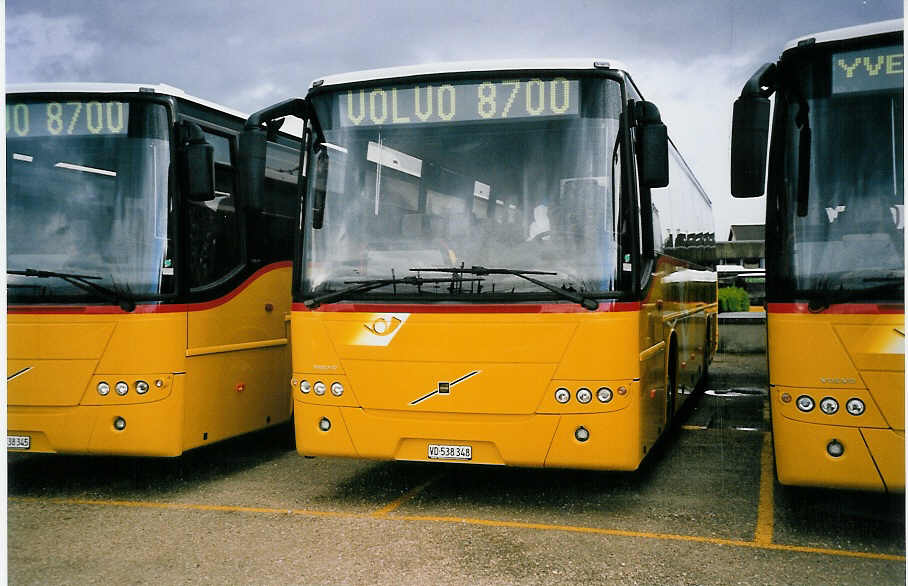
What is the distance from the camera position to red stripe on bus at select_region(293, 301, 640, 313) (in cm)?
637

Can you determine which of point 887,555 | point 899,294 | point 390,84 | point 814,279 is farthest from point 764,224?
point 390,84


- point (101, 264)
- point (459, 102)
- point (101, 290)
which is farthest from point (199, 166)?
point (459, 102)

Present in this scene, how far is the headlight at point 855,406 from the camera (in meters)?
5.62

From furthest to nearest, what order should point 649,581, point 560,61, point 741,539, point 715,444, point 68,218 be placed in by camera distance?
point 715,444
point 68,218
point 560,61
point 741,539
point 649,581

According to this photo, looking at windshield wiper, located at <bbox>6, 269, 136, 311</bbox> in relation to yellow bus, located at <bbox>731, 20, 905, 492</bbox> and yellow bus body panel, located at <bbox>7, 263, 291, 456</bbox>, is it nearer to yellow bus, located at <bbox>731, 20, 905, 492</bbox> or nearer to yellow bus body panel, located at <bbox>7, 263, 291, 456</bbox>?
yellow bus body panel, located at <bbox>7, 263, 291, 456</bbox>

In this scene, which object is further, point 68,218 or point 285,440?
point 285,440

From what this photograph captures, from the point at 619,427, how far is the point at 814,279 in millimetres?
1560

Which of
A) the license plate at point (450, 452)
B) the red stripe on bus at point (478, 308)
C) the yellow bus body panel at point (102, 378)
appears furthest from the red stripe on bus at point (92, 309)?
the license plate at point (450, 452)

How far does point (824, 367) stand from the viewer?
572 cm

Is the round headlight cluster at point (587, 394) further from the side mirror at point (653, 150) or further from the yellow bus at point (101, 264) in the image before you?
the yellow bus at point (101, 264)

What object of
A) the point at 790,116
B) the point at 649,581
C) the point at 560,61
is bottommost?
the point at 649,581

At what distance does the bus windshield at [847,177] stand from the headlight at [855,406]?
0.59 m

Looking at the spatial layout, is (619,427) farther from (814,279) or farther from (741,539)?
(814,279)

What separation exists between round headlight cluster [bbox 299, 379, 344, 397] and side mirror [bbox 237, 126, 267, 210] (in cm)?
131
